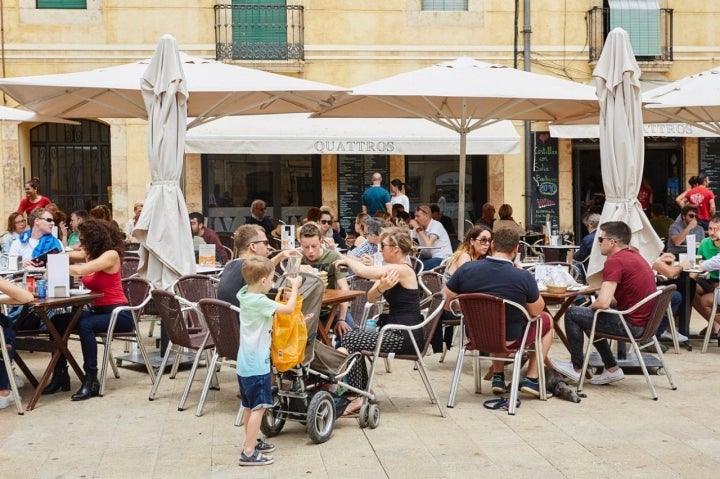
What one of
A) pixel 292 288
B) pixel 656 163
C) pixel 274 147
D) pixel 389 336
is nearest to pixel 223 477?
pixel 292 288

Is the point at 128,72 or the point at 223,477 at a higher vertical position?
the point at 128,72

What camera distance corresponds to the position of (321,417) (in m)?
6.46

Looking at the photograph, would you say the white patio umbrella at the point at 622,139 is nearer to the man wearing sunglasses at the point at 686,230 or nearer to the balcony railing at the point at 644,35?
the man wearing sunglasses at the point at 686,230

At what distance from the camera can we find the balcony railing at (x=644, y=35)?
1894 centimetres

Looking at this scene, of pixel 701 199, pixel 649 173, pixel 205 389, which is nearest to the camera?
pixel 205 389

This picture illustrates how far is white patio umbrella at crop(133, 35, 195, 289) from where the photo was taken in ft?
29.5

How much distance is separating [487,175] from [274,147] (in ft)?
16.3

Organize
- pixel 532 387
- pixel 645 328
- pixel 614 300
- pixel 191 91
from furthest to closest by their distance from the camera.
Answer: pixel 191 91 < pixel 614 300 < pixel 645 328 < pixel 532 387

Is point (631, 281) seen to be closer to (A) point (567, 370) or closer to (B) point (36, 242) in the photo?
(A) point (567, 370)

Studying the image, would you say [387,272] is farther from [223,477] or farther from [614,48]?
[614,48]

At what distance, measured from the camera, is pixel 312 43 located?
60.8 ft

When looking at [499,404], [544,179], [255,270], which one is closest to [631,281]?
[499,404]

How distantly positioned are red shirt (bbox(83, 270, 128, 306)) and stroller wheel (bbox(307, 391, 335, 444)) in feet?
8.11

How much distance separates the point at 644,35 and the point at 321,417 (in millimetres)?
14323
